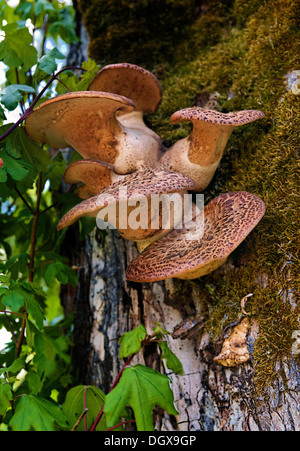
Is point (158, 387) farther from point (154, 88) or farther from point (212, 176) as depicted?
point (154, 88)

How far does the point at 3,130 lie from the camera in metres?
2.74

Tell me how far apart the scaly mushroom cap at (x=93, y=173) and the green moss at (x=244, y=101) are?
0.72m

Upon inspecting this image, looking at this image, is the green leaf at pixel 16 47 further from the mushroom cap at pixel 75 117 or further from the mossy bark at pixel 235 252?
the mossy bark at pixel 235 252

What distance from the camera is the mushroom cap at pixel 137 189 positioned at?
2.22 meters

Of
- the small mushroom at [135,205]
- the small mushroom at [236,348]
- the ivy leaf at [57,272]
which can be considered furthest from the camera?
the ivy leaf at [57,272]

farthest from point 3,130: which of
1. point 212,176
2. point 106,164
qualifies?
point 212,176

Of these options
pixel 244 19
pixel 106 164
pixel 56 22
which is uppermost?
pixel 56 22

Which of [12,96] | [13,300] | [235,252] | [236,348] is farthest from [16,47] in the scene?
[236,348]

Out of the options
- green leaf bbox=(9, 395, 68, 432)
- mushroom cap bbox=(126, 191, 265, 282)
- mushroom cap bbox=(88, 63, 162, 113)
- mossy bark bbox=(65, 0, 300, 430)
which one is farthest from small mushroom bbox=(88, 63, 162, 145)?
green leaf bbox=(9, 395, 68, 432)

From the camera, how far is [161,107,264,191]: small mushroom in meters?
2.46

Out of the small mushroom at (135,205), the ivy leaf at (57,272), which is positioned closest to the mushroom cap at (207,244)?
the small mushroom at (135,205)

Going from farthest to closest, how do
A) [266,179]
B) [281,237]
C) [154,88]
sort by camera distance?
[154,88]
[266,179]
[281,237]

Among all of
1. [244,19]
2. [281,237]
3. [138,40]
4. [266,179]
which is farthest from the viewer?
[138,40]
